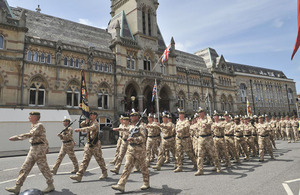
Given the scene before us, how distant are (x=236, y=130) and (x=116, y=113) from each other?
1588cm

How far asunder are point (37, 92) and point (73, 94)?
11.4 ft

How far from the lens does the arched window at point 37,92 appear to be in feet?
64.3

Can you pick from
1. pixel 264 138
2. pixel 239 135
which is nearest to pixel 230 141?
pixel 239 135

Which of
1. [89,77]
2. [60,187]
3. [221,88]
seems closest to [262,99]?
[221,88]

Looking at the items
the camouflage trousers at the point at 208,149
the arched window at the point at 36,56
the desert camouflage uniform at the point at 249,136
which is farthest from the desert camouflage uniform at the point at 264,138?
the arched window at the point at 36,56

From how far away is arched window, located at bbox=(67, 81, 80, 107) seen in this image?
21.7 m

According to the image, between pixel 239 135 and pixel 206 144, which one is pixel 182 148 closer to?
pixel 206 144

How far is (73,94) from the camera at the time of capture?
861 inches

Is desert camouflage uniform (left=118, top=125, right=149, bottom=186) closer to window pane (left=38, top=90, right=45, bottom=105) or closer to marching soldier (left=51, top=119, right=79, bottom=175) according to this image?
marching soldier (left=51, top=119, right=79, bottom=175)

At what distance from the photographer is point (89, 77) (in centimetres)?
2273

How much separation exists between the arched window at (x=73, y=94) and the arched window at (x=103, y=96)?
2.64 meters

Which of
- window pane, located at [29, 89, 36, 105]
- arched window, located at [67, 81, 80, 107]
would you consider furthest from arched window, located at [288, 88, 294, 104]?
window pane, located at [29, 89, 36, 105]

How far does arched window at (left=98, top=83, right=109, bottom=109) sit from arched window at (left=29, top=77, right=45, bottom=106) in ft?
19.7

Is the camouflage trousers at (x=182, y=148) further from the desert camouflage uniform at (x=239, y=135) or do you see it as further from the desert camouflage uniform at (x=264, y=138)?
the desert camouflage uniform at (x=264, y=138)
